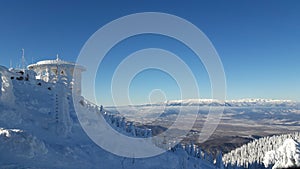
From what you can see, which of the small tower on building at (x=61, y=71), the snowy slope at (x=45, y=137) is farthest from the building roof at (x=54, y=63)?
the snowy slope at (x=45, y=137)

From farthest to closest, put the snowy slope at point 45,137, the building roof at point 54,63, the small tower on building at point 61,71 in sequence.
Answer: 1. the building roof at point 54,63
2. the small tower on building at point 61,71
3. the snowy slope at point 45,137

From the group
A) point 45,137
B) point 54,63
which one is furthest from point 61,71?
point 45,137

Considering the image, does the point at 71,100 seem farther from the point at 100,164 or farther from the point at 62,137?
the point at 100,164

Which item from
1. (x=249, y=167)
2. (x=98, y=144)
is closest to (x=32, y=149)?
(x=98, y=144)

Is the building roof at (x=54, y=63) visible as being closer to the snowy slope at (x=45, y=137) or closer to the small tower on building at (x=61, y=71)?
the small tower on building at (x=61, y=71)

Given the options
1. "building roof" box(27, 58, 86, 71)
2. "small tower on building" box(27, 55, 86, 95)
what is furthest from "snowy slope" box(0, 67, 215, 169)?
"building roof" box(27, 58, 86, 71)

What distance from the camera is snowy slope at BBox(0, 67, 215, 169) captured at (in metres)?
20.9

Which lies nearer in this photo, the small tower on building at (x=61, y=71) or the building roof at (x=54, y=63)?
the small tower on building at (x=61, y=71)

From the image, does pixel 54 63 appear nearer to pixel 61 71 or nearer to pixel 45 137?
pixel 61 71

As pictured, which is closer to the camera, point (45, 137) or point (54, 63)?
point (45, 137)

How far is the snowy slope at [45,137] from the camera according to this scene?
20938mm

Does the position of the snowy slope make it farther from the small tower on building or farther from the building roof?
the building roof

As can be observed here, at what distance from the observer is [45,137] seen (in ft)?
88.5

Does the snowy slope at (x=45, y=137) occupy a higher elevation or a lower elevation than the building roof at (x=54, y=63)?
lower
